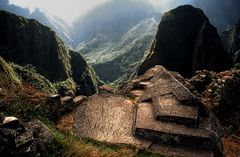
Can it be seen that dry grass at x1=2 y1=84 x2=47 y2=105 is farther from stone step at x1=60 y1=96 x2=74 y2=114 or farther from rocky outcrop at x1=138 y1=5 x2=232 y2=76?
rocky outcrop at x1=138 y1=5 x2=232 y2=76

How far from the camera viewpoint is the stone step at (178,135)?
907cm

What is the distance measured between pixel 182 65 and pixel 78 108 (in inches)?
1996

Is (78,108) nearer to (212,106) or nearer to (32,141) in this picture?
(32,141)

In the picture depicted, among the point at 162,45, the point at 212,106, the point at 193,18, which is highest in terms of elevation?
the point at 193,18

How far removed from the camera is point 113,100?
39.2 ft

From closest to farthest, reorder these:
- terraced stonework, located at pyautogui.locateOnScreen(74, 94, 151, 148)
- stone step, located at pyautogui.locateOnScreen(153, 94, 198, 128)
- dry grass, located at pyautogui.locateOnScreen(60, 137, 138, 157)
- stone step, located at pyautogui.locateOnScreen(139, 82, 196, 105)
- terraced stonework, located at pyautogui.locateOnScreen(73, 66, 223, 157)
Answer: dry grass, located at pyautogui.locateOnScreen(60, 137, 138, 157) < terraced stonework, located at pyautogui.locateOnScreen(73, 66, 223, 157) < terraced stonework, located at pyautogui.locateOnScreen(74, 94, 151, 148) < stone step, located at pyautogui.locateOnScreen(153, 94, 198, 128) < stone step, located at pyautogui.locateOnScreen(139, 82, 196, 105)

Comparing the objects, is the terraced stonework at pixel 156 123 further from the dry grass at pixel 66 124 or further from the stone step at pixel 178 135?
the dry grass at pixel 66 124

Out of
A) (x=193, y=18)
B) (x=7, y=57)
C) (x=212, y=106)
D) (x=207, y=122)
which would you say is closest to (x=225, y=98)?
(x=212, y=106)

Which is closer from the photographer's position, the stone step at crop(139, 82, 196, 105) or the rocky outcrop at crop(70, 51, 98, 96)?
the stone step at crop(139, 82, 196, 105)

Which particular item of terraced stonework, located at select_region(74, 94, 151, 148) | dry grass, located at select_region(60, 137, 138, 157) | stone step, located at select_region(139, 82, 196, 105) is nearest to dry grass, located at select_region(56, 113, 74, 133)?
terraced stonework, located at select_region(74, 94, 151, 148)

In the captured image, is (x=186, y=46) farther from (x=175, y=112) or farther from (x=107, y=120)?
(x=107, y=120)

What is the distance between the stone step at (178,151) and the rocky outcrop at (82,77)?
10718 cm

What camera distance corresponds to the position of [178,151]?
8766mm

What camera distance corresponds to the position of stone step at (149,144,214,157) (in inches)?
340
